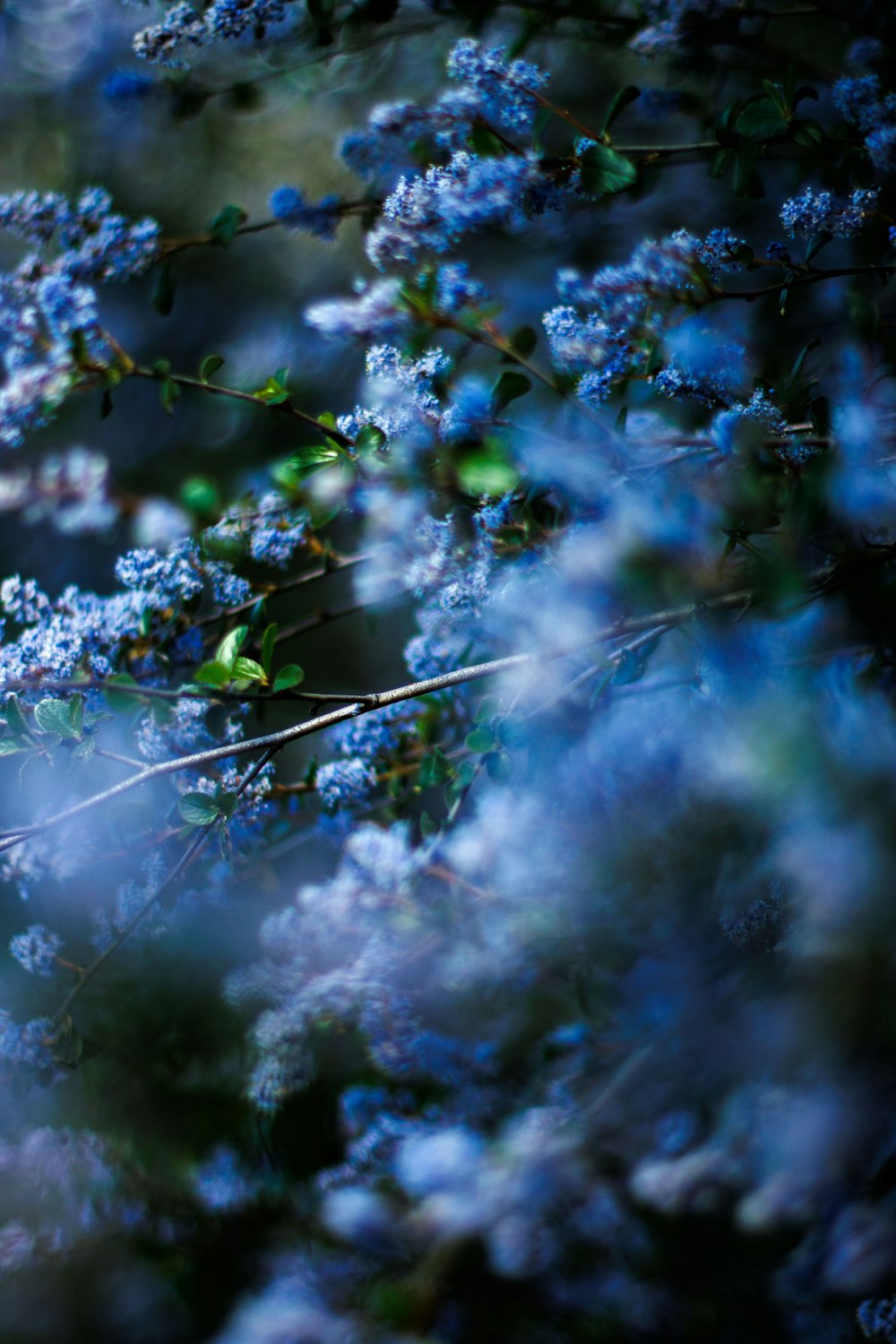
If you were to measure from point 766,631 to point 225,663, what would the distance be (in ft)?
0.92

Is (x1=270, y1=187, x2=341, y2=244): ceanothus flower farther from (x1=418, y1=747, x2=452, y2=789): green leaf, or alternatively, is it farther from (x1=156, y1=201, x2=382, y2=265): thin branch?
(x1=418, y1=747, x2=452, y2=789): green leaf

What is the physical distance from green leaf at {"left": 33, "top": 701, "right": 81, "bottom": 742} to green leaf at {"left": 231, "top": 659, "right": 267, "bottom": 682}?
84mm

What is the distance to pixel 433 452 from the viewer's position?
497mm

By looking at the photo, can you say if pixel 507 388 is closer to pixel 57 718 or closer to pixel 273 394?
pixel 273 394

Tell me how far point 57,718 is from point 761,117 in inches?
20.5

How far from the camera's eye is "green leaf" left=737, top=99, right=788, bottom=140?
512 mm

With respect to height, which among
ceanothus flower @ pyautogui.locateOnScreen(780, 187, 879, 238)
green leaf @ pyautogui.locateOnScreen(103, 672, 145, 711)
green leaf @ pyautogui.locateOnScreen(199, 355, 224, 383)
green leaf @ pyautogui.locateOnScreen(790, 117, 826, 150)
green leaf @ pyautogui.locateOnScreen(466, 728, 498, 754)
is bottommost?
green leaf @ pyautogui.locateOnScreen(466, 728, 498, 754)

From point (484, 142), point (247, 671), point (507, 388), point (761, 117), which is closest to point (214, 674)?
point (247, 671)

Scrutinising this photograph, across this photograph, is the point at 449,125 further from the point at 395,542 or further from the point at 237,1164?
the point at 237,1164

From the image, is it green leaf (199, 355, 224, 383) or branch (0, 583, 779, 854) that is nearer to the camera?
branch (0, 583, 779, 854)

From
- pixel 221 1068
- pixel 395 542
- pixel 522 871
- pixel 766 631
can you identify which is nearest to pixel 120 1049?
pixel 221 1068

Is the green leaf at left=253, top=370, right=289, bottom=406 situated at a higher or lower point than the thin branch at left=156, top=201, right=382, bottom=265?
lower

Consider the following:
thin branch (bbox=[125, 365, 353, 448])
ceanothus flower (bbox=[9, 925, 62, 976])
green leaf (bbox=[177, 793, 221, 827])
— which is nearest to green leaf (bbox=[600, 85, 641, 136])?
thin branch (bbox=[125, 365, 353, 448])

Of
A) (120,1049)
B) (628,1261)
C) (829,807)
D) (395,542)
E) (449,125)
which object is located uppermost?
(449,125)
